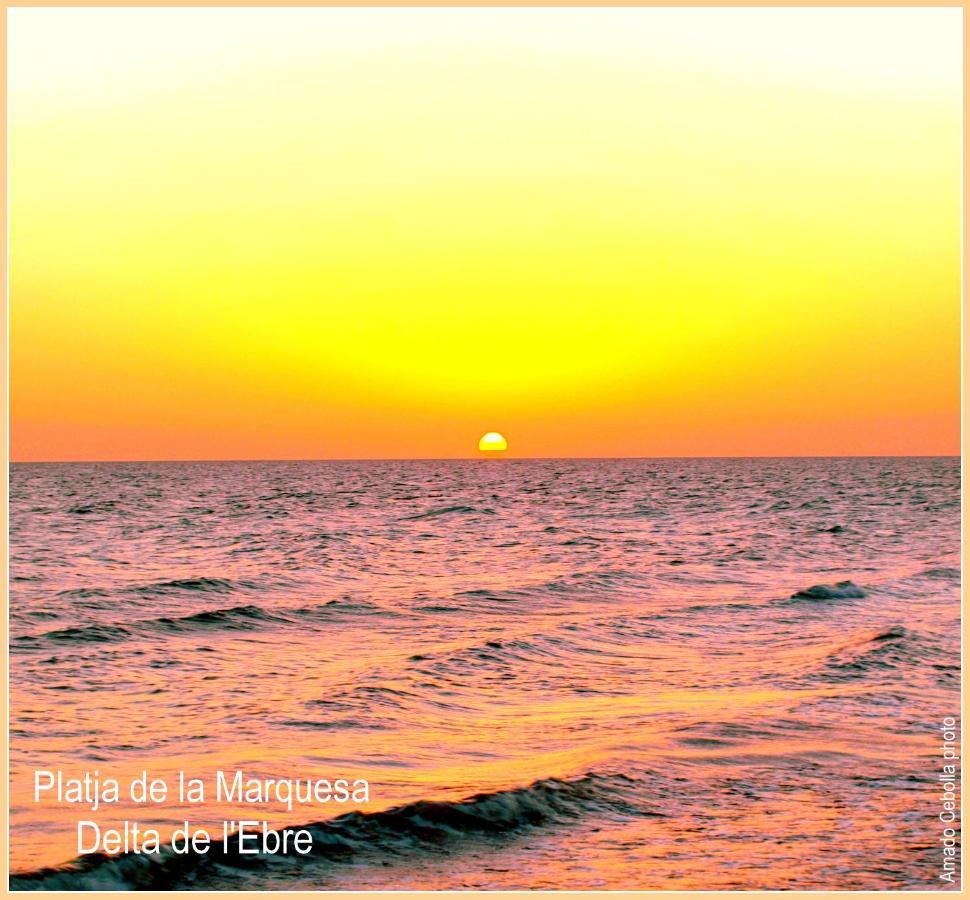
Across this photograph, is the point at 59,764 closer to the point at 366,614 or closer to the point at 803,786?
the point at 803,786

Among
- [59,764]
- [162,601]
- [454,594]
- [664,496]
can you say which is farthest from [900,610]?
[664,496]

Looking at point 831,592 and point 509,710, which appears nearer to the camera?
point 509,710

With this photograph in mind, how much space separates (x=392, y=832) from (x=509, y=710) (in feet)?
16.7

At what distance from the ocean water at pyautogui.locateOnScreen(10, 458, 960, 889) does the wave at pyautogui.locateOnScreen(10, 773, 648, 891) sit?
0.09 feet

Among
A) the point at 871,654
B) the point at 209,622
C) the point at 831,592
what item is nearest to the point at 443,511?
the point at 831,592

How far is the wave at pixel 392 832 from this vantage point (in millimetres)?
9703

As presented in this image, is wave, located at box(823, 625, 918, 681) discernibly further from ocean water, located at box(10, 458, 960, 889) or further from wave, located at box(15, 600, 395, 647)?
wave, located at box(15, 600, 395, 647)

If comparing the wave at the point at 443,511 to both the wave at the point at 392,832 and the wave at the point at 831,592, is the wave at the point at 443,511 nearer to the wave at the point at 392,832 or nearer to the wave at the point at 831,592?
the wave at the point at 831,592

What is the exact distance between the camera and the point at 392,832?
418 inches

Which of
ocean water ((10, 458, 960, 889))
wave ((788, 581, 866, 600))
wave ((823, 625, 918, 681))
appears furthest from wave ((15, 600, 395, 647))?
wave ((788, 581, 866, 600))

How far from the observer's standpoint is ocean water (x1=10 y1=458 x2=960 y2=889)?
9.99 m

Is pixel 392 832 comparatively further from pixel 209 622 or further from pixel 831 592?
pixel 831 592

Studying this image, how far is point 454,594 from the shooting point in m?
29.2

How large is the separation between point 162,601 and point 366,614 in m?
5.19
